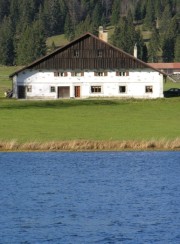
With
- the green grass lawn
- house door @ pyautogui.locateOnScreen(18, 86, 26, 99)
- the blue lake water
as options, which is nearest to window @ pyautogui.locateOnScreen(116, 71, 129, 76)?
the green grass lawn

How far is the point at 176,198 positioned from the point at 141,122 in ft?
125

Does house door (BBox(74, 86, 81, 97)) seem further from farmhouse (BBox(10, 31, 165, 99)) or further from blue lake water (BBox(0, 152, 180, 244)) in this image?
blue lake water (BBox(0, 152, 180, 244))

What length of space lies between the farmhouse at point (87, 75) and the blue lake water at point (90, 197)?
47486 mm

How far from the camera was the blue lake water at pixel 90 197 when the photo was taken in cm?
3516

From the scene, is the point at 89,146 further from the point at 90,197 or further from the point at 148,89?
the point at 148,89

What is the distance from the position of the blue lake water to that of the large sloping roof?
48809mm

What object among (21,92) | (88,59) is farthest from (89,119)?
(88,59)

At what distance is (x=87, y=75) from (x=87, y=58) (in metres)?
1.95

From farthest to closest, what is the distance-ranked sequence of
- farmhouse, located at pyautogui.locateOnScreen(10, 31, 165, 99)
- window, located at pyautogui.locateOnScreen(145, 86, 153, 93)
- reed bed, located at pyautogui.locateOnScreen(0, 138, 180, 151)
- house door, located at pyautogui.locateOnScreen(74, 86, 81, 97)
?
1. house door, located at pyautogui.locateOnScreen(74, 86, 81, 97)
2. farmhouse, located at pyautogui.locateOnScreen(10, 31, 165, 99)
3. window, located at pyautogui.locateOnScreen(145, 86, 153, 93)
4. reed bed, located at pyautogui.locateOnScreen(0, 138, 180, 151)

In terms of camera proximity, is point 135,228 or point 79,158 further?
point 79,158

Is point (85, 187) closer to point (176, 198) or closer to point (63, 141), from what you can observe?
point (176, 198)

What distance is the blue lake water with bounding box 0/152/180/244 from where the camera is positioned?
35.2 metres

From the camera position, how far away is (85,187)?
1805 inches

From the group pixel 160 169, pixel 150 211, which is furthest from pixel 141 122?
pixel 150 211
